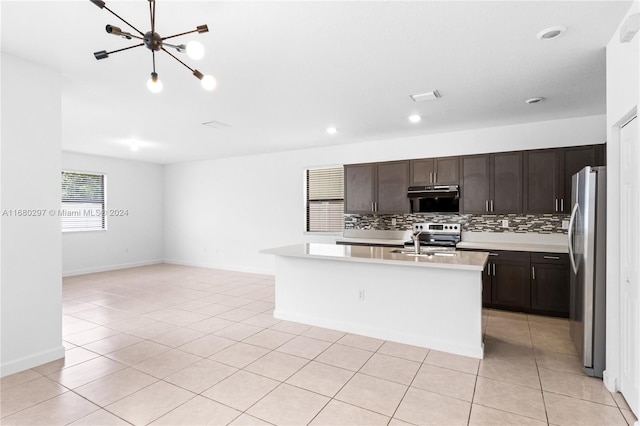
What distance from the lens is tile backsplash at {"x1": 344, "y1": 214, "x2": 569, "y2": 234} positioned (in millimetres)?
4750

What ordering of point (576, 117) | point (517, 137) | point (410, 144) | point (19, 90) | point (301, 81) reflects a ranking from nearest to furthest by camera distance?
point (19, 90) < point (301, 81) < point (576, 117) < point (517, 137) < point (410, 144)

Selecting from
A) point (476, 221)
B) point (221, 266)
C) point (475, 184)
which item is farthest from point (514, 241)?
point (221, 266)

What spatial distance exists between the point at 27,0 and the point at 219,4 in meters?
1.17

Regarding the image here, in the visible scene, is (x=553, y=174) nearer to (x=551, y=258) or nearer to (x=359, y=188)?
(x=551, y=258)

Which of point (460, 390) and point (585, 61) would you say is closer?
point (460, 390)

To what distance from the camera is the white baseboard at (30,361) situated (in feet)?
9.07

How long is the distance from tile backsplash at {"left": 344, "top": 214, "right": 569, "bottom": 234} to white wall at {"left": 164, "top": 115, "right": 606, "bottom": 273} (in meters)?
0.76

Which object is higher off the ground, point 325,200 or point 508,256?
point 325,200

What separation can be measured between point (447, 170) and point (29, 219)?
504 cm

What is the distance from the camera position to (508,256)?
176 inches

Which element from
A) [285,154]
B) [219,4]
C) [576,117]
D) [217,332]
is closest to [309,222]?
[285,154]

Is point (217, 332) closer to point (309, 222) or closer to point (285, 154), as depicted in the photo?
point (309, 222)

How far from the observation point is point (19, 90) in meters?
2.85

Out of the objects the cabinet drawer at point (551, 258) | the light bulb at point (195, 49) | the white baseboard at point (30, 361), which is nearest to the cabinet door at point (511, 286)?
the cabinet drawer at point (551, 258)
